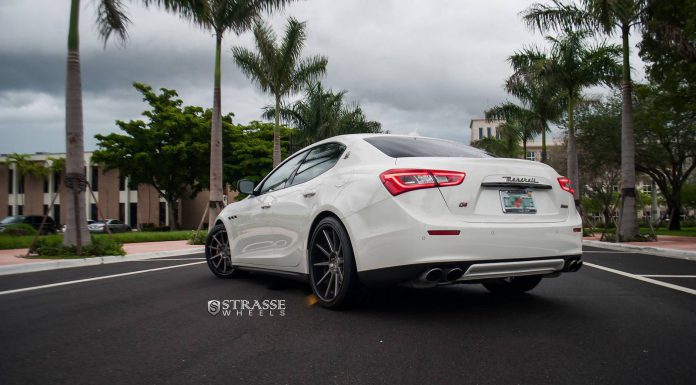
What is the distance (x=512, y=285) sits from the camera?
5484mm

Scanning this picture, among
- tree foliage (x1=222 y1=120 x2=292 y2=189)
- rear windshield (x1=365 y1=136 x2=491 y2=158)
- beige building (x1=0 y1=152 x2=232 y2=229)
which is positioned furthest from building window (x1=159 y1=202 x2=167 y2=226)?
rear windshield (x1=365 y1=136 x2=491 y2=158)

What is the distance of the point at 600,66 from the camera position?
21609 millimetres

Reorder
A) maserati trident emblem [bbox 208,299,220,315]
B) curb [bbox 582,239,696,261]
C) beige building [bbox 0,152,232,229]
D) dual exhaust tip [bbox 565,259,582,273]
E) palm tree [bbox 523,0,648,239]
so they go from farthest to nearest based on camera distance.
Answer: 1. beige building [bbox 0,152,232,229]
2. palm tree [bbox 523,0,648,239]
3. curb [bbox 582,239,696,261]
4. maserati trident emblem [bbox 208,299,220,315]
5. dual exhaust tip [bbox 565,259,582,273]

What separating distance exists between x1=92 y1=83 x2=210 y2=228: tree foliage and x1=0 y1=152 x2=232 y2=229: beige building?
536 inches

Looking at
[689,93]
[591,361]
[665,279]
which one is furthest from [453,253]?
[689,93]

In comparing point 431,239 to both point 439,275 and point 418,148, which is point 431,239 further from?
point 418,148

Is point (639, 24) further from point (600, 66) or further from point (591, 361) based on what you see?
point (591, 361)

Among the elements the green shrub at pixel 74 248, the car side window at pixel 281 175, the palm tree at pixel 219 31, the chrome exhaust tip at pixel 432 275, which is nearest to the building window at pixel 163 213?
the palm tree at pixel 219 31

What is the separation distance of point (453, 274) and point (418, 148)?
51.4 inches

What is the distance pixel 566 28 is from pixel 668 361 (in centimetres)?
1773

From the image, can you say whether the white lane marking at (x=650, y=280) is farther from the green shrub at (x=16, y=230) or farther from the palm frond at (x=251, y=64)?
the green shrub at (x=16, y=230)

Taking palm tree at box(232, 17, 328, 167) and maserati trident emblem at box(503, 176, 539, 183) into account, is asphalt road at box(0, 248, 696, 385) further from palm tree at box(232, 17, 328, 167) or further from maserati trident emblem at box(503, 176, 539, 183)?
palm tree at box(232, 17, 328, 167)

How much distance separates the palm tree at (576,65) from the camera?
21.5 m

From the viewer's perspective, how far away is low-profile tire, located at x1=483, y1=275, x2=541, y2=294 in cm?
534
